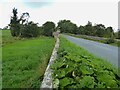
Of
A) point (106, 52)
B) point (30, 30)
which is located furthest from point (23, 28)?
point (106, 52)

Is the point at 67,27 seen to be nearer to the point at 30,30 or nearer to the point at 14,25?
the point at 14,25

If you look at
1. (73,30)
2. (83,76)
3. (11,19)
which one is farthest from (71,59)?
(73,30)

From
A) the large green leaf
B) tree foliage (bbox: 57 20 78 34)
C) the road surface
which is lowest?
the road surface

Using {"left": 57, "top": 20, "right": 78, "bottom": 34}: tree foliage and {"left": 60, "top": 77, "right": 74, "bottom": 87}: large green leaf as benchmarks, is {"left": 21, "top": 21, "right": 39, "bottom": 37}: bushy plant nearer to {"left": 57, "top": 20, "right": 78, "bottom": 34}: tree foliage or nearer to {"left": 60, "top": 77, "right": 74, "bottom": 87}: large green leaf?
{"left": 57, "top": 20, "right": 78, "bottom": 34}: tree foliage

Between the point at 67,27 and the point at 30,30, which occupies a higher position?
the point at 67,27

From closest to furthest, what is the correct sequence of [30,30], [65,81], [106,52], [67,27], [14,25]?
1. [65,81]
2. [106,52]
3. [30,30]
4. [14,25]
5. [67,27]

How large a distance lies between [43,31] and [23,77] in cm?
7950

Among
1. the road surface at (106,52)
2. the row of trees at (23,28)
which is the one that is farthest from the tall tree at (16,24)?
the road surface at (106,52)

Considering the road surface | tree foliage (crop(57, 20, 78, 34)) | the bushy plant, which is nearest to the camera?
the road surface

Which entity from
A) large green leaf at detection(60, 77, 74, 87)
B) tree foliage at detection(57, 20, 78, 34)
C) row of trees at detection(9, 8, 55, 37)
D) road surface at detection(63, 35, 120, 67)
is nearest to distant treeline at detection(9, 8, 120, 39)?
row of trees at detection(9, 8, 55, 37)

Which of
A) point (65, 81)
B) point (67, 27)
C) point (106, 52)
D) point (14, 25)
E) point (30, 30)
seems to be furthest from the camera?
point (67, 27)

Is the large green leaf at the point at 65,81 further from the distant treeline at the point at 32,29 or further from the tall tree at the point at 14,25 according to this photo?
the tall tree at the point at 14,25

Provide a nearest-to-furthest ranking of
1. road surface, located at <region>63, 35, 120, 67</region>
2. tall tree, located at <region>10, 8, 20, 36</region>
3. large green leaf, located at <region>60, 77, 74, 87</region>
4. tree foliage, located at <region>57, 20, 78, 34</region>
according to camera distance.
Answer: large green leaf, located at <region>60, 77, 74, 87</region>, road surface, located at <region>63, 35, 120, 67</region>, tall tree, located at <region>10, 8, 20, 36</region>, tree foliage, located at <region>57, 20, 78, 34</region>

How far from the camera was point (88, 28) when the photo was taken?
280 ft
